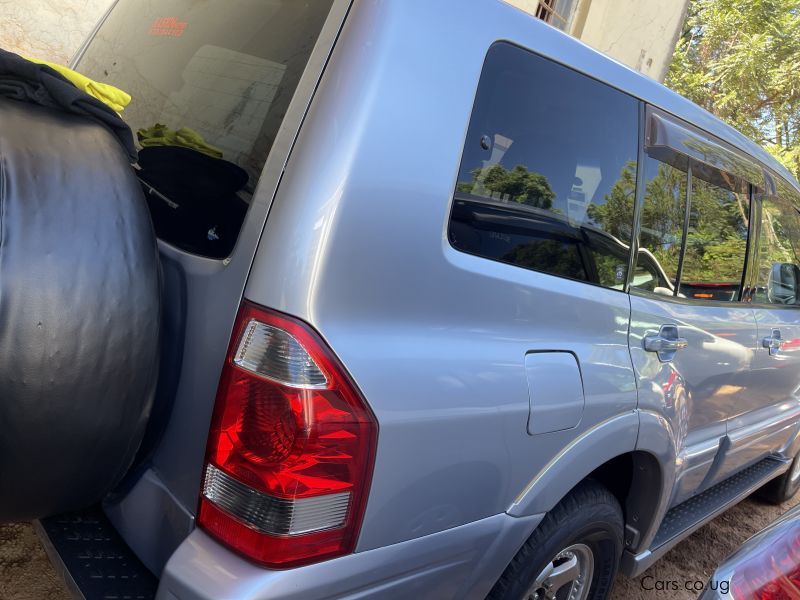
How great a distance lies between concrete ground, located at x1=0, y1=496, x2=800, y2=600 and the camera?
209 centimetres

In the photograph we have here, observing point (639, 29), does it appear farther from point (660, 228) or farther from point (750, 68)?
point (660, 228)

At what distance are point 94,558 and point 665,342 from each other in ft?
5.83

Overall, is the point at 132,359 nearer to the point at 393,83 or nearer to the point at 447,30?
the point at 393,83

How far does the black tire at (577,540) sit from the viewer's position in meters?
1.77

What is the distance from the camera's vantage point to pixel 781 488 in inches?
166

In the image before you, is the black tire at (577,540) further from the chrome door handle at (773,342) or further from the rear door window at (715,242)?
the chrome door handle at (773,342)

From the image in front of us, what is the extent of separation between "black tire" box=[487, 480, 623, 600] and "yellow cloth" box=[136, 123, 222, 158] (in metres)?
1.37

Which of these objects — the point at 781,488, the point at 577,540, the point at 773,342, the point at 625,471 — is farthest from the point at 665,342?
the point at 781,488

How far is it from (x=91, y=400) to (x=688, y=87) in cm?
1599

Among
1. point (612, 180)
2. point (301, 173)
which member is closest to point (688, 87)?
point (612, 180)

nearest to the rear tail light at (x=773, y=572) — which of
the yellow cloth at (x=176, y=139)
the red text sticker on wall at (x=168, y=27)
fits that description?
the yellow cloth at (x=176, y=139)

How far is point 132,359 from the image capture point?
1262 mm

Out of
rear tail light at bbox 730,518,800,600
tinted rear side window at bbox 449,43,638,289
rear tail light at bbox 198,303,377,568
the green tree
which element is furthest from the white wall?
the green tree

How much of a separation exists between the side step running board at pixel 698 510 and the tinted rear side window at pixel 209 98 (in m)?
1.96
